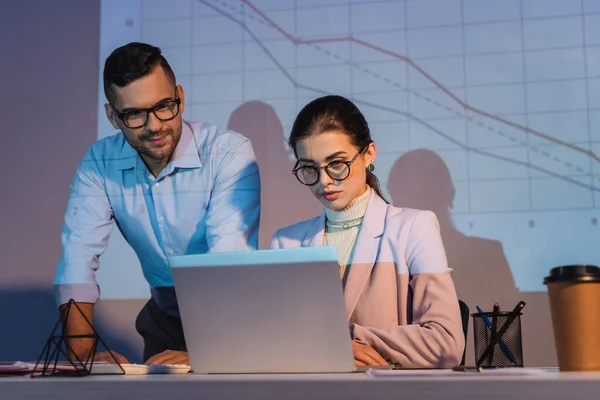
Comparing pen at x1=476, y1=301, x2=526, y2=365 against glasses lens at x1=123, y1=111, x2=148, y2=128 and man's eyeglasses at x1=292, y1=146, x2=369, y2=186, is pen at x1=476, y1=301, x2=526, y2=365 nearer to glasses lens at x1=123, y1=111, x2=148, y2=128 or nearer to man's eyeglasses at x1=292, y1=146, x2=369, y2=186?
man's eyeglasses at x1=292, y1=146, x2=369, y2=186

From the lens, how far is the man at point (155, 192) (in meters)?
2.62

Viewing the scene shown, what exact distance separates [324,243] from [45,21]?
1500 millimetres

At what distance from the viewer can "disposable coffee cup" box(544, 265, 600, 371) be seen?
1.18 m

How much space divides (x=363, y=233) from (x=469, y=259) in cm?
48

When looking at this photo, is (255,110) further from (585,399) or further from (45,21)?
(585,399)

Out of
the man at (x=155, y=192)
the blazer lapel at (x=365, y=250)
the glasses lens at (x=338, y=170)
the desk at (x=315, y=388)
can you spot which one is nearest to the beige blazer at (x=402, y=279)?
the blazer lapel at (x=365, y=250)

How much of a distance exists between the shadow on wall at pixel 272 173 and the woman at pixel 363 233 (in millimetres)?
317

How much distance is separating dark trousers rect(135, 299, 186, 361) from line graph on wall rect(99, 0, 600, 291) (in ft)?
2.29

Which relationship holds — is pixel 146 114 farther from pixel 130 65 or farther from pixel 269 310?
pixel 269 310

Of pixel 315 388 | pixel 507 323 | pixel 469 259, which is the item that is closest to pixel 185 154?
pixel 469 259

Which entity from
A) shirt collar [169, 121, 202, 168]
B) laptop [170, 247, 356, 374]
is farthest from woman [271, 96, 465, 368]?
laptop [170, 247, 356, 374]

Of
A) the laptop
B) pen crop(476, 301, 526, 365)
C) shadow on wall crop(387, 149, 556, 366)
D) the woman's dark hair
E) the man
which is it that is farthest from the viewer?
the man

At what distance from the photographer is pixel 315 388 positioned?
3.05 ft

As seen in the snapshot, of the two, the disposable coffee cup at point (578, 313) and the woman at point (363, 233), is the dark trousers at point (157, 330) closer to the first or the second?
the woman at point (363, 233)
